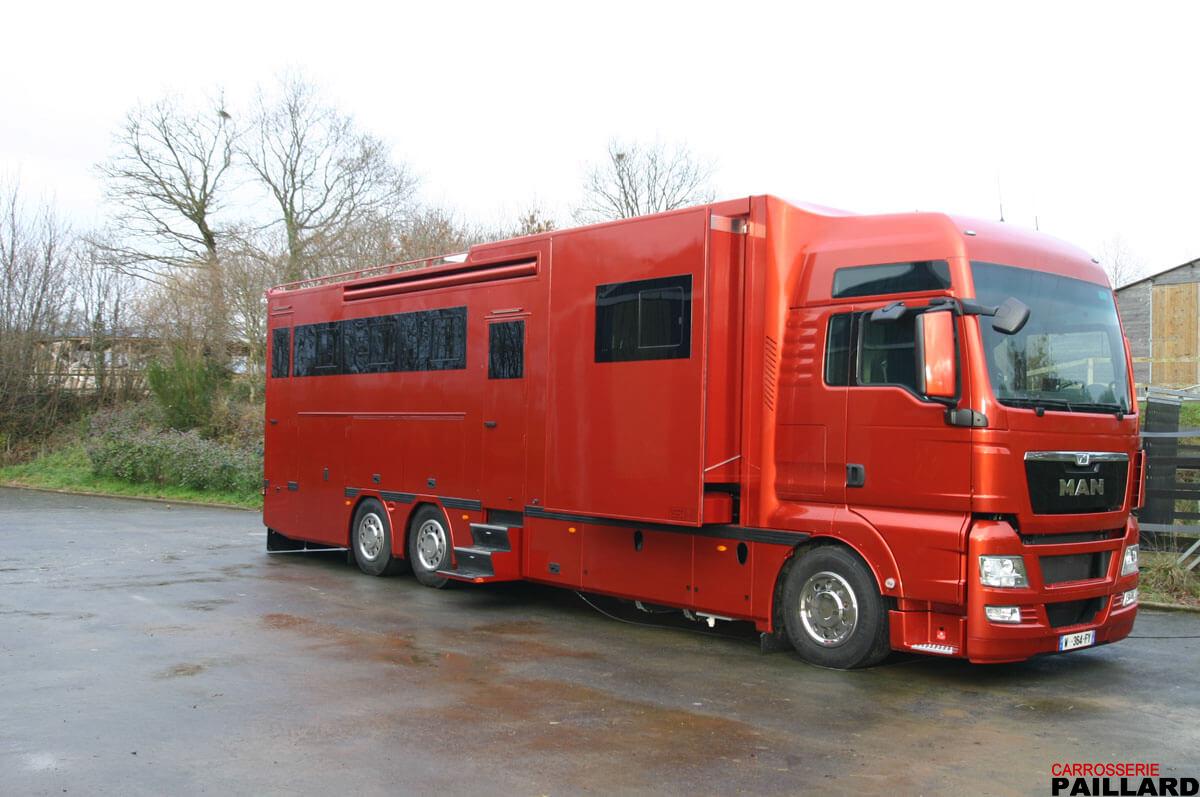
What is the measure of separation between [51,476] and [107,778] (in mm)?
26926

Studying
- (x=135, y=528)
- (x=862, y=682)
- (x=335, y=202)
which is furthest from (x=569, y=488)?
(x=335, y=202)

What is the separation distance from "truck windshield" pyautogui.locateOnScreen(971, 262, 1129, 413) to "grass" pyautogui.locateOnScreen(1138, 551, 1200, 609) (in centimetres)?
390

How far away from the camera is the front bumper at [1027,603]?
7426mm

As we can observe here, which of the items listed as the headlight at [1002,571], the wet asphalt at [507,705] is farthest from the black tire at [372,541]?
the headlight at [1002,571]

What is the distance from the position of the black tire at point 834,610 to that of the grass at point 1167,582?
4.91 m

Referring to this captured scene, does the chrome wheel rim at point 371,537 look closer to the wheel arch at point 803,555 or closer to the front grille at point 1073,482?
the wheel arch at point 803,555

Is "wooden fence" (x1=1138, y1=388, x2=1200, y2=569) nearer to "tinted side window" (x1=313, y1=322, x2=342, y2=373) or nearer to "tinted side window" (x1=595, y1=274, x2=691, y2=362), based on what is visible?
"tinted side window" (x1=595, y1=274, x2=691, y2=362)

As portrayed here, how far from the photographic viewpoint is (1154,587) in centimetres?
1155

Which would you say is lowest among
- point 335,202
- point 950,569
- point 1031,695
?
point 1031,695

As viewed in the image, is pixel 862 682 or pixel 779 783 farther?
pixel 862 682

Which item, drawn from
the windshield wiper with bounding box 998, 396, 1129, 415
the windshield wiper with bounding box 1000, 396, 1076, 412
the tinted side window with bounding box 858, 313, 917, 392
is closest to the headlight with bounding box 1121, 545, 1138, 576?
the windshield wiper with bounding box 998, 396, 1129, 415

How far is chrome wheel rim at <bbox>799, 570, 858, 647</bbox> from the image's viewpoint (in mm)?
8109

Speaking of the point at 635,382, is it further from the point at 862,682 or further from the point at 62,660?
the point at 62,660

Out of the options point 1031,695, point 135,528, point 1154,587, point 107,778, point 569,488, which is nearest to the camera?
point 107,778
